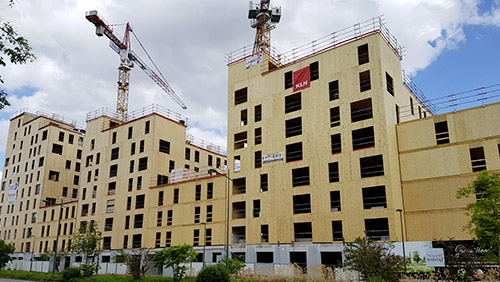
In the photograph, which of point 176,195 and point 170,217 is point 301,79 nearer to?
point 176,195

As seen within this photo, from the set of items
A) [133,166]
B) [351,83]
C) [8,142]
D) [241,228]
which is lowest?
[241,228]

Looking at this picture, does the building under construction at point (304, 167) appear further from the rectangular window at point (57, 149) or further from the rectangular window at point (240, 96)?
the rectangular window at point (57, 149)

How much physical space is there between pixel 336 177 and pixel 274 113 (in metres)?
10.2

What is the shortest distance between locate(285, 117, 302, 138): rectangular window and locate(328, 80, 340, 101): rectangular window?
4159 mm

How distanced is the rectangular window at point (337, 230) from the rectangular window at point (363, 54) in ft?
52.4

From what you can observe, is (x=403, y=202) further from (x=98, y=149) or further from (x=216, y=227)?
(x=98, y=149)

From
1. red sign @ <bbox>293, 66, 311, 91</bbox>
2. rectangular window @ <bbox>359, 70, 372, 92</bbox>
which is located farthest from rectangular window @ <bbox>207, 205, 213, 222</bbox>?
rectangular window @ <bbox>359, 70, 372, 92</bbox>

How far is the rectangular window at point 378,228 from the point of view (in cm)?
3794

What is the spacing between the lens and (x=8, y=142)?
88812mm

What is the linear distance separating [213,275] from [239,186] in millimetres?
22078

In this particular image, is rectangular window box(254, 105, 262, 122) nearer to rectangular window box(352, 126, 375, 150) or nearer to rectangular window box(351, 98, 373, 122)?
rectangular window box(351, 98, 373, 122)

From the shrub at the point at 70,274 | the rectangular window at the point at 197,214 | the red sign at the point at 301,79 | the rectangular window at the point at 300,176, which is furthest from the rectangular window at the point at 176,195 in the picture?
the red sign at the point at 301,79

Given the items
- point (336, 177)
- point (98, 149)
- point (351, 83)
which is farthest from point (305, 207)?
point (98, 149)

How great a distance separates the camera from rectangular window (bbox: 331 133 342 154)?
42.0 meters
